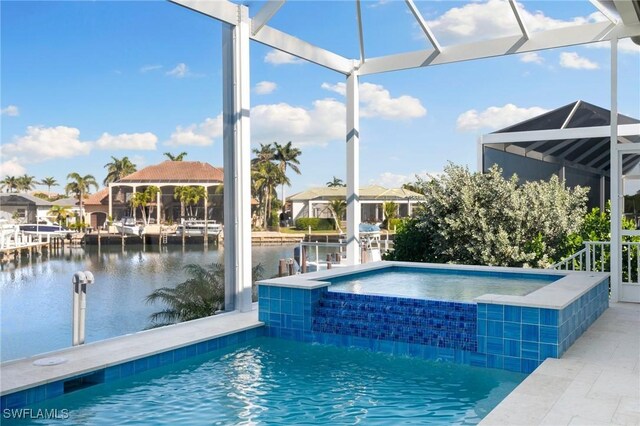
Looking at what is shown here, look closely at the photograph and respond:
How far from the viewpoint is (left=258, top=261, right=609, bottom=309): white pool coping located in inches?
216

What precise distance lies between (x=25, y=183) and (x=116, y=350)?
1.81 meters

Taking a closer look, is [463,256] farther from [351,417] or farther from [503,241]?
[351,417]

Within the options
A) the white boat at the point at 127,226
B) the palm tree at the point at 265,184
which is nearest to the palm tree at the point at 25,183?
the white boat at the point at 127,226

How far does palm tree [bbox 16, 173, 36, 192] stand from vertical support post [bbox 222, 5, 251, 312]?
244cm

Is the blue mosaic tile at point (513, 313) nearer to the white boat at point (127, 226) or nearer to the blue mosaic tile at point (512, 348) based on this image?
the blue mosaic tile at point (512, 348)

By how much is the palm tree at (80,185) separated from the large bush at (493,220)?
6567 mm

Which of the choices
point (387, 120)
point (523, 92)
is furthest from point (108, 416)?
point (387, 120)

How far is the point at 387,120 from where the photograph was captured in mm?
30172

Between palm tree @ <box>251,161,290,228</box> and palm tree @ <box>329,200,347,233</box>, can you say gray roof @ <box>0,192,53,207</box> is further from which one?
palm tree @ <box>329,200,347,233</box>

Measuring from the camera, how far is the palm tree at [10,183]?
5250 mm

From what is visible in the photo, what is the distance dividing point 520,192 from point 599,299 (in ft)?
12.5

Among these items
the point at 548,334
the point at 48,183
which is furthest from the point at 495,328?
the point at 48,183

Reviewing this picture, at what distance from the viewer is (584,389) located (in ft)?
14.1

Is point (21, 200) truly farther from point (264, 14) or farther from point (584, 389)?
point (584, 389)
